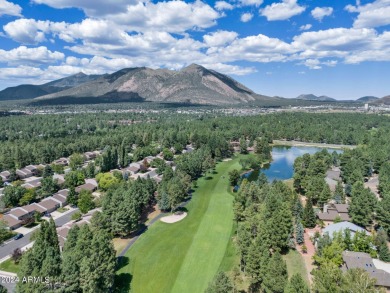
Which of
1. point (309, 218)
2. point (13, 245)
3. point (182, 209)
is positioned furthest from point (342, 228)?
point (13, 245)

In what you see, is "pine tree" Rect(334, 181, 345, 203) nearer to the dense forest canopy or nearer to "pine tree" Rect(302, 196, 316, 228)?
"pine tree" Rect(302, 196, 316, 228)

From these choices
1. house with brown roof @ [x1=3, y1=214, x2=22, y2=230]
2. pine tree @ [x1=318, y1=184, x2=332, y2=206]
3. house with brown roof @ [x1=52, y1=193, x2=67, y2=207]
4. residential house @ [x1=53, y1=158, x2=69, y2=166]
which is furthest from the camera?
residential house @ [x1=53, y1=158, x2=69, y2=166]

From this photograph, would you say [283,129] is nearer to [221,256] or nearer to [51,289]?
[221,256]

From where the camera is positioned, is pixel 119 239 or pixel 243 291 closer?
pixel 243 291

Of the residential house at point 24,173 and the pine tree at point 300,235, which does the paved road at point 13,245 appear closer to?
the residential house at point 24,173

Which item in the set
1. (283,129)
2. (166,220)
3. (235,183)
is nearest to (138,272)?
(166,220)

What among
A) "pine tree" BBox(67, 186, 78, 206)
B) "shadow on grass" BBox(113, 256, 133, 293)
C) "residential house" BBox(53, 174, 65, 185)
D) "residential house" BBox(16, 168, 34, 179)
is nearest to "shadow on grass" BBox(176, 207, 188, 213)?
"shadow on grass" BBox(113, 256, 133, 293)

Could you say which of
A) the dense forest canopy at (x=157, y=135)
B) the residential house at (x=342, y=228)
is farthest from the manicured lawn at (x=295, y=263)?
the dense forest canopy at (x=157, y=135)
